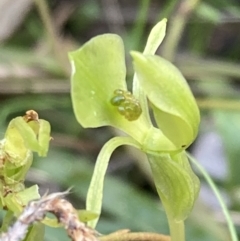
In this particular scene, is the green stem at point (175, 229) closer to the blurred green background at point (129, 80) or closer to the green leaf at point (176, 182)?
the green leaf at point (176, 182)

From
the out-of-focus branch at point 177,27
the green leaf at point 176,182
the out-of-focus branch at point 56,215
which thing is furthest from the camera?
the out-of-focus branch at point 177,27

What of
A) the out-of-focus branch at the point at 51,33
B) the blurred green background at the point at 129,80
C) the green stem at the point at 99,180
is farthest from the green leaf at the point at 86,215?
the out-of-focus branch at the point at 51,33

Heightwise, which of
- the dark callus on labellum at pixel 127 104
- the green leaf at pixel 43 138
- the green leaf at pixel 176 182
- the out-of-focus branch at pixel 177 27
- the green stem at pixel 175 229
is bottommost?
the out-of-focus branch at pixel 177 27

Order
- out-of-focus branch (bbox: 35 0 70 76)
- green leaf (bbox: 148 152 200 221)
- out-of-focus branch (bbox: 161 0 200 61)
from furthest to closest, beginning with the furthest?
out-of-focus branch (bbox: 161 0 200 61)
out-of-focus branch (bbox: 35 0 70 76)
green leaf (bbox: 148 152 200 221)

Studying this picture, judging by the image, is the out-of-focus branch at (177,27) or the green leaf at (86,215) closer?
the green leaf at (86,215)

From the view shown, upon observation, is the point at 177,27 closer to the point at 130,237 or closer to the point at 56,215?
the point at 130,237

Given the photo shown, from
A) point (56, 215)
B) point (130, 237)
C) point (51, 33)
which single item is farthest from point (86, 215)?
point (51, 33)

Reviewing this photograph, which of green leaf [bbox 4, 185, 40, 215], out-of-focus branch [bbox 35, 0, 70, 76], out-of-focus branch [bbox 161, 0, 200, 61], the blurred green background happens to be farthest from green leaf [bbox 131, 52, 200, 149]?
out-of-focus branch [bbox 161, 0, 200, 61]

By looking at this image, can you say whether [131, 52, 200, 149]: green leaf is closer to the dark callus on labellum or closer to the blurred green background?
the dark callus on labellum
